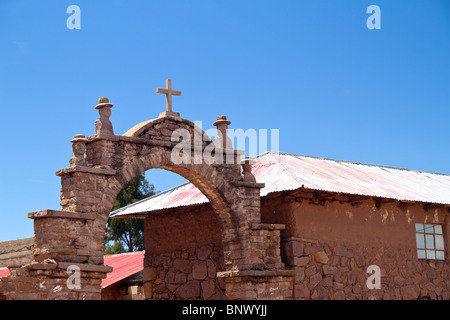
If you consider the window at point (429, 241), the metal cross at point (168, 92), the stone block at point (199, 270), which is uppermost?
the metal cross at point (168, 92)

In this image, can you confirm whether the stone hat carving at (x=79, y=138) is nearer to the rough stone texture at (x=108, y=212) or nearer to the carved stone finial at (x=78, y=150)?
the carved stone finial at (x=78, y=150)

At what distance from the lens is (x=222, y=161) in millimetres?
13961

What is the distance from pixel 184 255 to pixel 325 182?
383 cm

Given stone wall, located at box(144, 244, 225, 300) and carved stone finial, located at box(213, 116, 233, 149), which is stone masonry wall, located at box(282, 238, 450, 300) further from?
carved stone finial, located at box(213, 116, 233, 149)

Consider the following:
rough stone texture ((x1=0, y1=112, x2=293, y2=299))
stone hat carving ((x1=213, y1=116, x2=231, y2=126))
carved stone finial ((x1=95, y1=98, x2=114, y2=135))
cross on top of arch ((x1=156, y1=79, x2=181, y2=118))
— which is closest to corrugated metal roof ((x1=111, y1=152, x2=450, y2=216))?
rough stone texture ((x1=0, y1=112, x2=293, y2=299))

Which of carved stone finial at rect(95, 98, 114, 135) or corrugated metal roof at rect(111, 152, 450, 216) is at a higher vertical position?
carved stone finial at rect(95, 98, 114, 135)

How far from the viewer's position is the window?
56.1 ft

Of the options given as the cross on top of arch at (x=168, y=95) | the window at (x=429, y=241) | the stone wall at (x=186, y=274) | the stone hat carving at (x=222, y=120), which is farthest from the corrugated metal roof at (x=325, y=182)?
the cross on top of arch at (x=168, y=95)

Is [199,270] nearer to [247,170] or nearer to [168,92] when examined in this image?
[247,170]

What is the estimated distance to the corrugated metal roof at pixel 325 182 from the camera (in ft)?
50.0

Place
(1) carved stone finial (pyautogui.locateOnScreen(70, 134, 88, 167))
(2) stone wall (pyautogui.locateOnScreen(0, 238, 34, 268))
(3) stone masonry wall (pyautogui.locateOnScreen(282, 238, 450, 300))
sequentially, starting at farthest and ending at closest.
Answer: (2) stone wall (pyautogui.locateOnScreen(0, 238, 34, 268)) < (3) stone masonry wall (pyautogui.locateOnScreen(282, 238, 450, 300)) < (1) carved stone finial (pyautogui.locateOnScreen(70, 134, 88, 167))

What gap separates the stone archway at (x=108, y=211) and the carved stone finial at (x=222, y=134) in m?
0.04

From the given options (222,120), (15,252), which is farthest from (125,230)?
(222,120)

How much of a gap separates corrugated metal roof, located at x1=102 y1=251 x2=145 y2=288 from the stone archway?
5722 millimetres
